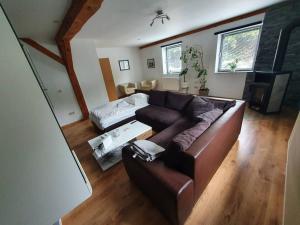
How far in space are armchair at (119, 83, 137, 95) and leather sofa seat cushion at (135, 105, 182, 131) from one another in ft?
10.8

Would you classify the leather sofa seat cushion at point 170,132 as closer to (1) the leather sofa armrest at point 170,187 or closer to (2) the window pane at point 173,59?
Result: (1) the leather sofa armrest at point 170,187

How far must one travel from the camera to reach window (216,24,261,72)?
3455mm

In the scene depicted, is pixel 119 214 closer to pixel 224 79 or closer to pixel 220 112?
pixel 220 112

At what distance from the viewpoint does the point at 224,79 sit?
414cm

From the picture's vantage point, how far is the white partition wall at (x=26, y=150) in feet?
1.93

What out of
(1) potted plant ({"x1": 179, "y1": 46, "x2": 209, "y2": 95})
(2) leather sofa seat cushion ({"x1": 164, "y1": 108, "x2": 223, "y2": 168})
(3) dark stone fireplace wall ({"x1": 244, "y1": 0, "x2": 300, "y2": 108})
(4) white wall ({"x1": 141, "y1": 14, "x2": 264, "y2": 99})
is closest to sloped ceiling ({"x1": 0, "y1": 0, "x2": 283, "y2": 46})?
(3) dark stone fireplace wall ({"x1": 244, "y1": 0, "x2": 300, "y2": 108})

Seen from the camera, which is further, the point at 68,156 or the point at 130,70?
the point at 130,70

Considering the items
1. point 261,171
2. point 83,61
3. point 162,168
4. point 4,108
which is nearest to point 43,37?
point 83,61

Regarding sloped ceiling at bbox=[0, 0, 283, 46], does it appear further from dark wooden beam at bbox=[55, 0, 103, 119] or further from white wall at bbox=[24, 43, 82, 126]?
white wall at bbox=[24, 43, 82, 126]

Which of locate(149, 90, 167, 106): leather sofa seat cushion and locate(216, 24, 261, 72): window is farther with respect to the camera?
locate(216, 24, 261, 72): window

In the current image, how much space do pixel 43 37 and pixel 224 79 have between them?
17.5 ft

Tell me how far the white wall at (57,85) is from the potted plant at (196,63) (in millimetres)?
4037

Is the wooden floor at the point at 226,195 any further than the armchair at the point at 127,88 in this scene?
No

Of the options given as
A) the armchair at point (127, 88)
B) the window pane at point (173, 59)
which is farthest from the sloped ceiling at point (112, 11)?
the armchair at point (127, 88)
